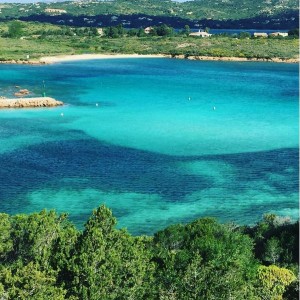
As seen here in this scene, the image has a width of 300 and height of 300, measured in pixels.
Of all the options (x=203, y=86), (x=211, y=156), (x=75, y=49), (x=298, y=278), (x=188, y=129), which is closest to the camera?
(x=298, y=278)

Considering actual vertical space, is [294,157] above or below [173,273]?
below

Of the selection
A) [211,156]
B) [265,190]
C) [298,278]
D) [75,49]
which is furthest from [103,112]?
[75,49]

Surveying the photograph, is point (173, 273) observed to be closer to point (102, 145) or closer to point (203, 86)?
point (102, 145)

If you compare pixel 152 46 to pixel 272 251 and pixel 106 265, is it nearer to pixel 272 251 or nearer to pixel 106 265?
pixel 272 251

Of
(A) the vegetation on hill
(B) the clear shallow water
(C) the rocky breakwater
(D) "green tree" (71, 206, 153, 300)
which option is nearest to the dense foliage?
(D) "green tree" (71, 206, 153, 300)

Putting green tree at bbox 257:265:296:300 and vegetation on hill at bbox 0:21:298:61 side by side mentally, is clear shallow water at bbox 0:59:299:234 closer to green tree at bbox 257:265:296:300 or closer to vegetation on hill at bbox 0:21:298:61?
green tree at bbox 257:265:296:300

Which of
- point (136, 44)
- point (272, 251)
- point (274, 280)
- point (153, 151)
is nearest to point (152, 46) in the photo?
point (136, 44)

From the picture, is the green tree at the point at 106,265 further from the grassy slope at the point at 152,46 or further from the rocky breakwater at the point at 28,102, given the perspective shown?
the grassy slope at the point at 152,46
